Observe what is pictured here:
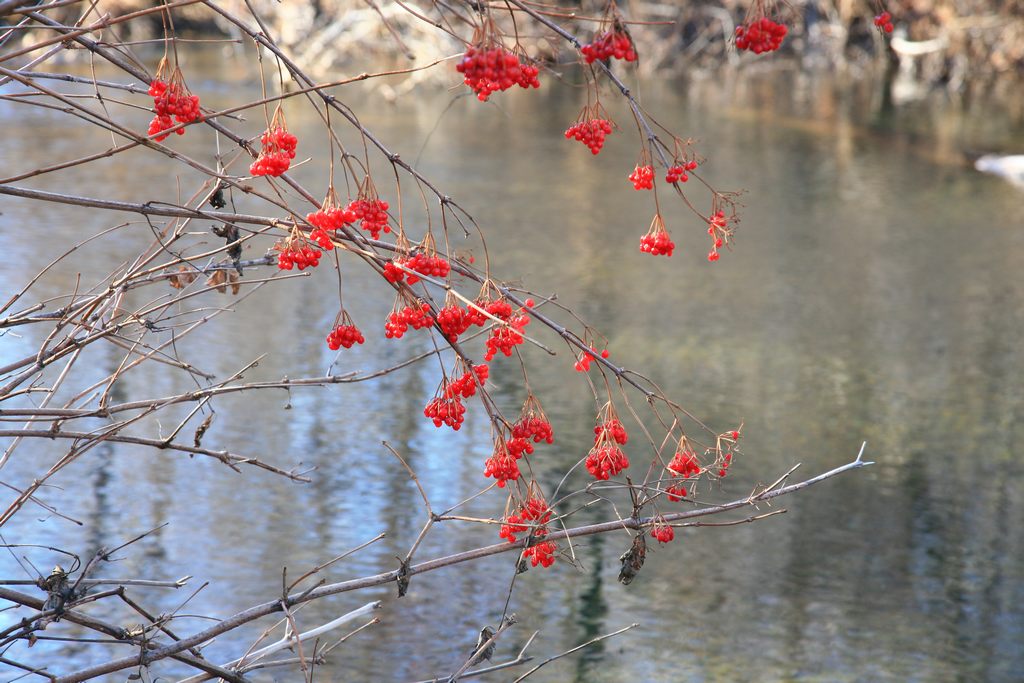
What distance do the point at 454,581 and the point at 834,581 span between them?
1.44 meters

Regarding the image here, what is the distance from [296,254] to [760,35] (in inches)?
34.1

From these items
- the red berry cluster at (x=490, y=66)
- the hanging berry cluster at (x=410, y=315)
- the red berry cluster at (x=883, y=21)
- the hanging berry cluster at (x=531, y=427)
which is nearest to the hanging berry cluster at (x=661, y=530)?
the hanging berry cluster at (x=531, y=427)

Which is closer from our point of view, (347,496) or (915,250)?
(347,496)

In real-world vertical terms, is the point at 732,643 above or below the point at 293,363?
below

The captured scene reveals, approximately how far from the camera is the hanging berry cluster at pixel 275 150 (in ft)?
5.95

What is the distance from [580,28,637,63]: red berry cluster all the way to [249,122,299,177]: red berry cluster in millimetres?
468

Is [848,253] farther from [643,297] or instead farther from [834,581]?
[834,581]

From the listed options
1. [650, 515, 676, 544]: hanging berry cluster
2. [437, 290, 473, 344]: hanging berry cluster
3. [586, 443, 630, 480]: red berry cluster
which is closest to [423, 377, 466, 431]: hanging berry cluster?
[437, 290, 473, 344]: hanging berry cluster

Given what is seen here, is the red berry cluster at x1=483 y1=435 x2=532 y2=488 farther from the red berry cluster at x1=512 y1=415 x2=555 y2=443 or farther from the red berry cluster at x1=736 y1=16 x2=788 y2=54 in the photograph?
the red berry cluster at x1=736 y1=16 x2=788 y2=54

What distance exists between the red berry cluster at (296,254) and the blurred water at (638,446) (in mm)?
392

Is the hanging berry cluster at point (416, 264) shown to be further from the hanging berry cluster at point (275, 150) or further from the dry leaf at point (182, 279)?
the dry leaf at point (182, 279)

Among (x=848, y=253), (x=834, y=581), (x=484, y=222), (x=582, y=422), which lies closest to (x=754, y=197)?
(x=848, y=253)

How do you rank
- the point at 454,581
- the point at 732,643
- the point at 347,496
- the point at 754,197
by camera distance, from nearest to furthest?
the point at 732,643 → the point at 454,581 → the point at 347,496 → the point at 754,197

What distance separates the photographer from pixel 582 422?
5.72 m
